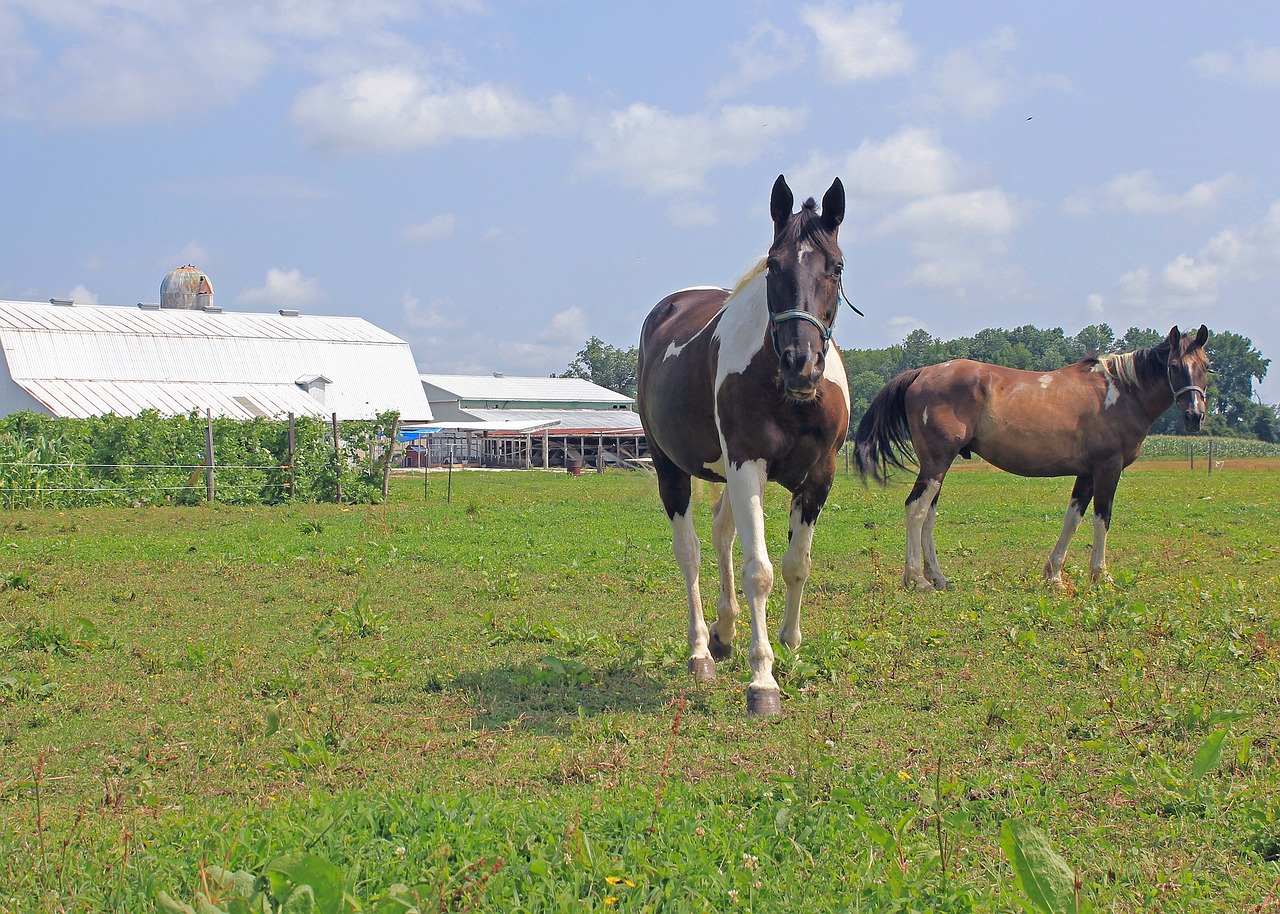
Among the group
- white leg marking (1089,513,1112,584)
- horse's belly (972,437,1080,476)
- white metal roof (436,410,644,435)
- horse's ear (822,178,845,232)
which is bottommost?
white leg marking (1089,513,1112,584)

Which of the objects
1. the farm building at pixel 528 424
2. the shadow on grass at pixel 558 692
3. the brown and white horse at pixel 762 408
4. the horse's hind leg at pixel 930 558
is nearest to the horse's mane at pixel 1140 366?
the horse's hind leg at pixel 930 558

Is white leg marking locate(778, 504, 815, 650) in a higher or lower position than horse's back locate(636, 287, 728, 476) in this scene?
lower

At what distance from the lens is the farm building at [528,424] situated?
56375mm

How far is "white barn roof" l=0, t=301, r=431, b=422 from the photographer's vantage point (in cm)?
4178

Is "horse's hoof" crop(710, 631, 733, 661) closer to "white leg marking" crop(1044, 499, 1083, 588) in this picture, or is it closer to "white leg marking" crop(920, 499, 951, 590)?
"white leg marking" crop(920, 499, 951, 590)

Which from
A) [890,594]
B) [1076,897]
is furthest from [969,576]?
[1076,897]

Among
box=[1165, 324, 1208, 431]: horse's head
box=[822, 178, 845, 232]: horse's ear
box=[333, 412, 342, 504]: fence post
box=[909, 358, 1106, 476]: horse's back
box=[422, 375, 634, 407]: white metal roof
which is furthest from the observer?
box=[422, 375, 634, 407]: white metal roof

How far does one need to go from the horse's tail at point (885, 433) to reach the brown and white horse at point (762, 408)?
470 cm

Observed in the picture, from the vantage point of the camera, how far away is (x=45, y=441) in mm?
21406

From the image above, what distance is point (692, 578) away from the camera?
6059 mm

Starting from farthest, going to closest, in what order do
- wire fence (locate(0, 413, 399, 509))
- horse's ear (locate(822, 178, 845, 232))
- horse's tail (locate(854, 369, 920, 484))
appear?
1. wire fence (locate(0, 413, 399, 509))
2. horse's tail (locate(854, 369, 920, 484))
3. horse's ear (locate(822, 178, 845, 232))

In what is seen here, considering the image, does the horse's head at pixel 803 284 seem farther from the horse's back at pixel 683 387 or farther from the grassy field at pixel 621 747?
the grassy field at pixel 621 747

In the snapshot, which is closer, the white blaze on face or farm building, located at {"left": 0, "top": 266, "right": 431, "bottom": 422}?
the white blaze on face

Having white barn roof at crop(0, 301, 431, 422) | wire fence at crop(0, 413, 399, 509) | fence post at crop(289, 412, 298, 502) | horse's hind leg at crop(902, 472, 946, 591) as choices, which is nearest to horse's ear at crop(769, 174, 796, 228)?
horse's hind leg at crop(902, 472, 946, 591)
